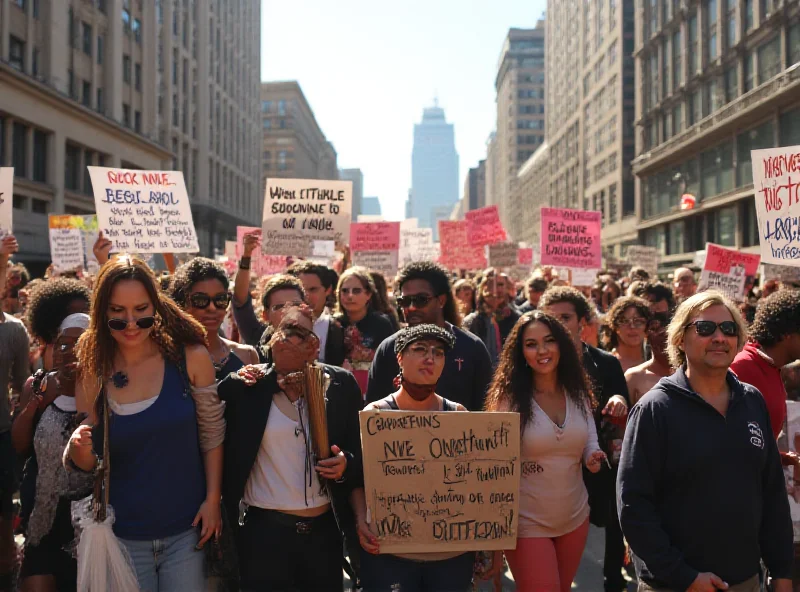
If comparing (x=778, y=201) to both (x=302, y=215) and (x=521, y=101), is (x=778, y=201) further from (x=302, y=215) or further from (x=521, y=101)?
(x=521, y=101)

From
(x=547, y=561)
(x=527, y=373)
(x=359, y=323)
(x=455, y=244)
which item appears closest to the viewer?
(x=547, y=561)

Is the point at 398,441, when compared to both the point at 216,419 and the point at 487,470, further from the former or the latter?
the point at 216,419

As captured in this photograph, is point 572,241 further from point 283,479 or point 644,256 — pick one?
point 283,479

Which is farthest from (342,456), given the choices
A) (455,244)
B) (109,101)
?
(109,101)

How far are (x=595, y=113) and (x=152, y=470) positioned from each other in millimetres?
70644

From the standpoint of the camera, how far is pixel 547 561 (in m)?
3.57

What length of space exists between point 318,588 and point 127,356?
1352 mm

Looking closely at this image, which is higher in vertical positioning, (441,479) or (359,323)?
(359,323)

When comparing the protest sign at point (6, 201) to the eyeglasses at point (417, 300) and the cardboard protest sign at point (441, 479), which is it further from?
the cardboard protest sign at point (441, 479)

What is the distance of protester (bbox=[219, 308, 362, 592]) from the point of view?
3.25 m

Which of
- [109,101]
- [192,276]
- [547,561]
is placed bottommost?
[547,561]

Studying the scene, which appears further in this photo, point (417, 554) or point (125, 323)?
point (417, 554)

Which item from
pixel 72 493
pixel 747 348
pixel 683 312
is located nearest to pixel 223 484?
pixel 72 493

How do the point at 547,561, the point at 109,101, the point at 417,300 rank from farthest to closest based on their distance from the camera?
1. the point at 109,101
2. the point at 417,300
3. the point at 547,561
